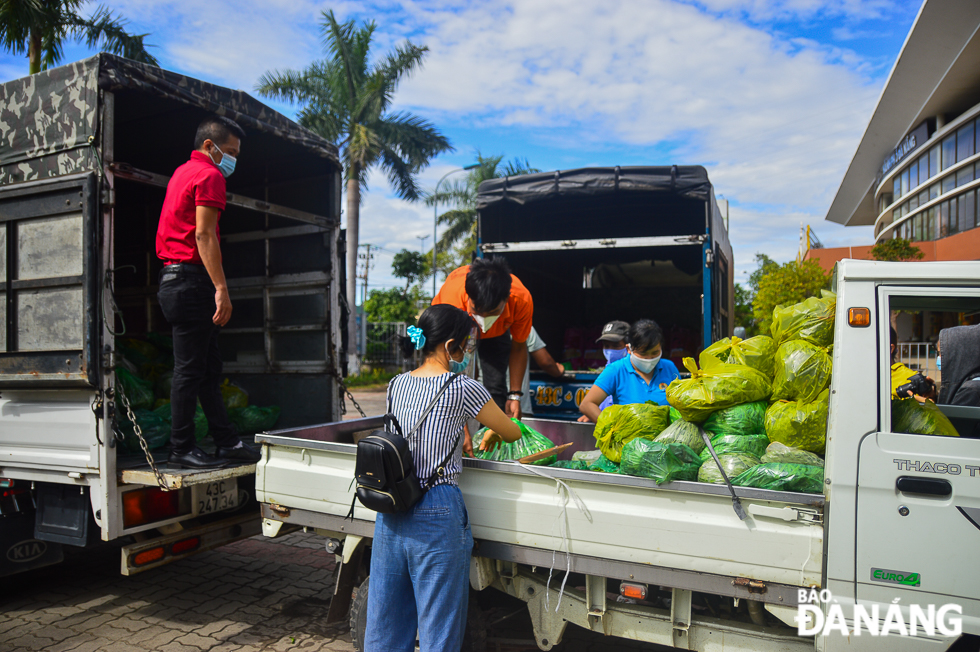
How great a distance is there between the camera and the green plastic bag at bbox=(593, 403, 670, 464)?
2873 millimetres

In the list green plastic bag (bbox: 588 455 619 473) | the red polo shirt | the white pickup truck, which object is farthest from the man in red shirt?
green plastic bag (bbox: 588 455 619 473)

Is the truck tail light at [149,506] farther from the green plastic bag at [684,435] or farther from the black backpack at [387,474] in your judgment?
the green plastic bag at [684,435]

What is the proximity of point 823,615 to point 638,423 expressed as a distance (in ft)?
3.39

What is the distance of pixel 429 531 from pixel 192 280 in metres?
2.28

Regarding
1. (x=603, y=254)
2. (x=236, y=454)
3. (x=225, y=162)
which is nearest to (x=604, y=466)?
(x=236, y=454)

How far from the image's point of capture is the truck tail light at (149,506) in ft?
11.4

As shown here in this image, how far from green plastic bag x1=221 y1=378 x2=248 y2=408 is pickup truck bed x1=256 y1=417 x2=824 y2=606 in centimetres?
248

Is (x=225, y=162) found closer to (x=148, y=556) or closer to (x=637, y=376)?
(x=148, y=556)

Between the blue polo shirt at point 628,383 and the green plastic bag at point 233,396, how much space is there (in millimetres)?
2866

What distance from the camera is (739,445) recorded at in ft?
8.46

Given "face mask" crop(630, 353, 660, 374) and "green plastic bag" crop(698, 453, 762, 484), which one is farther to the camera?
"face mask" crop(630, 353, 660, 374)

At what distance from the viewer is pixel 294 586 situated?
4348mm

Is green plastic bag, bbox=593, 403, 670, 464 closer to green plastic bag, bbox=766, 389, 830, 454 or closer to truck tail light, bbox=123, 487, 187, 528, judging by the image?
green plastic bag, bbox=766, 389, 830, 454

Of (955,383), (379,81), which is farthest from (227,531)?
(379,81)
